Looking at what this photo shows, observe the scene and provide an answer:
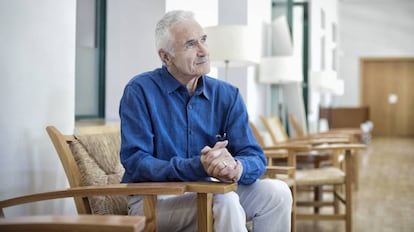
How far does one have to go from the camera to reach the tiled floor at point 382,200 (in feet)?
14.4

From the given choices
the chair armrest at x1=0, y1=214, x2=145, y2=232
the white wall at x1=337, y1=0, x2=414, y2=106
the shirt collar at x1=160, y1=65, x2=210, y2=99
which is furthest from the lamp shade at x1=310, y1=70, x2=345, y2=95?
the white wall at x1=337, y1=0, x2=414, y2=106

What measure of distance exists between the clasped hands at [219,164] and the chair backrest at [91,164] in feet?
1.72

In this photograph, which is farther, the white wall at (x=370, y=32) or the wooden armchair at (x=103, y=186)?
the white wall at (x=370, y=32)

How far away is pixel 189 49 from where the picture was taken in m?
2.39

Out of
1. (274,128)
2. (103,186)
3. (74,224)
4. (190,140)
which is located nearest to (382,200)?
(274,128)

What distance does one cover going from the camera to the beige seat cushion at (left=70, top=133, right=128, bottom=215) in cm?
240

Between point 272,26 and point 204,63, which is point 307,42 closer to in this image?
point 272,26

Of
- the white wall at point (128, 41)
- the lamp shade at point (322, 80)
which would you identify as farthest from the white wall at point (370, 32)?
the white wall at point (128, 41)

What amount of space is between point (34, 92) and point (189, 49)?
0.67 meters

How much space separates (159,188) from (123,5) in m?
2.01

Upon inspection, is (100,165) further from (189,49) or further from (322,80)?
(322,80)

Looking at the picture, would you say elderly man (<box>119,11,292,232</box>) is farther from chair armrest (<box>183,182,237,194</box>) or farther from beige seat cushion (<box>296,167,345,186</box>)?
beige seat cushion (<box>296,167,345,186</box>)

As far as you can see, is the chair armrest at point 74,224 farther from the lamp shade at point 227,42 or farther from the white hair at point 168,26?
the lamp shade at point 227,42

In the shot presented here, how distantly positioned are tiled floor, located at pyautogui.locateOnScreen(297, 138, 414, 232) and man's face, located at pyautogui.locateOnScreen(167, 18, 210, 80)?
2.30 m
